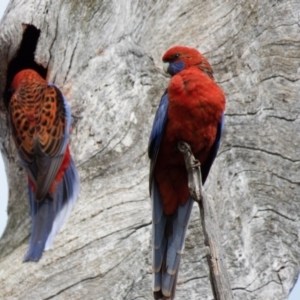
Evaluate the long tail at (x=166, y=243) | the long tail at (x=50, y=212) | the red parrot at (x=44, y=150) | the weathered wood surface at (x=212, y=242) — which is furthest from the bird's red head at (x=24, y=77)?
the weathered wood surface at (x=212, y=242)

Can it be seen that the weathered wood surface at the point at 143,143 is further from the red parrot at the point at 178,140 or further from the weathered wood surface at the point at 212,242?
the weathered wood surface at the point at 212,242

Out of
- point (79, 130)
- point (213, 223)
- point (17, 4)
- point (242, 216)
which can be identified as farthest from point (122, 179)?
point (17, 4)

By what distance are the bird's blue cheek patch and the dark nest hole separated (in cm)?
95

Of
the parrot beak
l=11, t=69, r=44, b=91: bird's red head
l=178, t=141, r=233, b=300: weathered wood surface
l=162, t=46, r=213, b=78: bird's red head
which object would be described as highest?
l=162, t=46, r=213, b=78: bird's red head

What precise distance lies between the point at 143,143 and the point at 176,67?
48cm

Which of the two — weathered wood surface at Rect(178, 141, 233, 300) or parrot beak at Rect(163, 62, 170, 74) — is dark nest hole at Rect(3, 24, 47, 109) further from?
weathered wood surface at Rect(178, 141, 233, 300)

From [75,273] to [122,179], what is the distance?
22.6 inches

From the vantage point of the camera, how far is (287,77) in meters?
5.25

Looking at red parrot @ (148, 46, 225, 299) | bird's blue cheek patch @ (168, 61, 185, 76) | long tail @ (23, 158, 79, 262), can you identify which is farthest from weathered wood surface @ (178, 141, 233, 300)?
long tail @ (23, 158, 79, 262)

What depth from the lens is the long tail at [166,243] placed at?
3.90 metres

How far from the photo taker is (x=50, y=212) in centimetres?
466

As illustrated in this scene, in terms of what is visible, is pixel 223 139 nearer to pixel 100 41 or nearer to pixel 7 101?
pixel 100 41

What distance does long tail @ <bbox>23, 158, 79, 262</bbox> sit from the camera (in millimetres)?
4398

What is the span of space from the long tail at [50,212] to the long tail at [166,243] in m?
0.56
